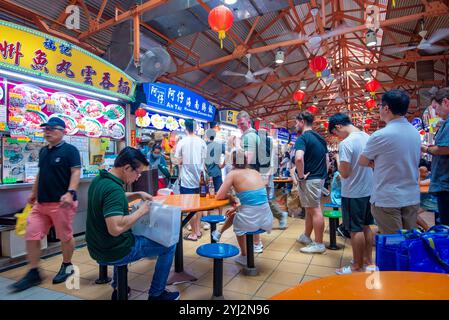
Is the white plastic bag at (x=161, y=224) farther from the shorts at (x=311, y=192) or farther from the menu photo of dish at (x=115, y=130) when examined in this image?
the menu photo of dish at (x=115, y=130)

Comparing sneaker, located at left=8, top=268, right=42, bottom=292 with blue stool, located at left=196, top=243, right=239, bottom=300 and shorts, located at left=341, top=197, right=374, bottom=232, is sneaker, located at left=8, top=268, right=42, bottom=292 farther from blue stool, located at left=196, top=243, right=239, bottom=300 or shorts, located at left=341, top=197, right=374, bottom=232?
shorts, located at left=341, top=197, right=374, bottom=232

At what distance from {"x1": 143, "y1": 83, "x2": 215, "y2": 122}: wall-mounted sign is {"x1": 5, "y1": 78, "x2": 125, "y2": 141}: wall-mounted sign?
68 centimetres

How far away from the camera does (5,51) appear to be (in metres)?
3.17

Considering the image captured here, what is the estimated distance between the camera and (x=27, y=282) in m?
2.73

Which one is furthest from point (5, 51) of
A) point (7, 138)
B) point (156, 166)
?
point (156, 166)

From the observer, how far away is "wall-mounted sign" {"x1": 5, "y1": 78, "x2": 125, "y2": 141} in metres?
3.62

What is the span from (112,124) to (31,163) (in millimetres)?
1499

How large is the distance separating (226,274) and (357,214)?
1.56m

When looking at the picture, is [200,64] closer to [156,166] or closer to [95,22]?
[95,22]

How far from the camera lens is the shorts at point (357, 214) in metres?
2.66

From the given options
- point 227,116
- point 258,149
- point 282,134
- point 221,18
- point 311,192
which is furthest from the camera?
point 282,134

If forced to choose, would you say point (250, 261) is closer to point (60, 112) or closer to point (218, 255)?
point (218, 255)

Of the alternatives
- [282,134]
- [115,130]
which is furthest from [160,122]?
[282,134]

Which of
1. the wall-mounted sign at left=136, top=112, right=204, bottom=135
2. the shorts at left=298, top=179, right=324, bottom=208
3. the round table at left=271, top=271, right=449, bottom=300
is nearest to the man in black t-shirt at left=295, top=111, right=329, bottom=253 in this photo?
the shorts at left=298, top=179, right=324, bottom=208
